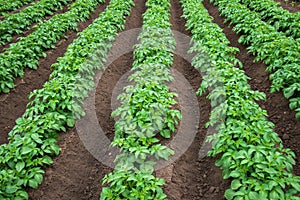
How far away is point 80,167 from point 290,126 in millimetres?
3462

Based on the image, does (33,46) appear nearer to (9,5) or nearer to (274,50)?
(9,5)

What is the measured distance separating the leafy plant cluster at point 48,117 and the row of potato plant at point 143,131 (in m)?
→ 0.93

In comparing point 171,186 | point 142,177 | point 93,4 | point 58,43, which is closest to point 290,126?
point 171,186

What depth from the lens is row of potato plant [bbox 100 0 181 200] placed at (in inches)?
125

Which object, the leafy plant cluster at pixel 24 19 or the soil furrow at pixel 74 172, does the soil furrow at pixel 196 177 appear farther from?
the leafy plant cluster at pixel 24 19

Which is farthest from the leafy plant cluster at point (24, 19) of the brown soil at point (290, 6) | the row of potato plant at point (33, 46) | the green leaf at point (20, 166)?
the brown soil at point (290, 6)

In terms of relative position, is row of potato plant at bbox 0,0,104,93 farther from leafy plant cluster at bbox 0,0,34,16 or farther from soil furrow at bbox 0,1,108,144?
leafy plant cluster at bbox 0,0,34,16

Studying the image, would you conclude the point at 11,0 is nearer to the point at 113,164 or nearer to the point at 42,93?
the point at 42,93

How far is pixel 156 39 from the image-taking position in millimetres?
6922

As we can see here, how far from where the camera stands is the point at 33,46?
6887mm

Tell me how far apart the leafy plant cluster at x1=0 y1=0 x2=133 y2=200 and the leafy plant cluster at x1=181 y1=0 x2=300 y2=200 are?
240 centimetres

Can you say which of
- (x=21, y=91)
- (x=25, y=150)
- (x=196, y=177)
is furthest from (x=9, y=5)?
(x=196, y=177)

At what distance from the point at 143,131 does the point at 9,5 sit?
8.93 meters

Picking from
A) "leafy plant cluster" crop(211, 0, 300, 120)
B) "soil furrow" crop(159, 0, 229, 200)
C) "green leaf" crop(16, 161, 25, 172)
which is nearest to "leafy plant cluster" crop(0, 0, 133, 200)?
"green leaf" crop(16, 161, 25, 172)
